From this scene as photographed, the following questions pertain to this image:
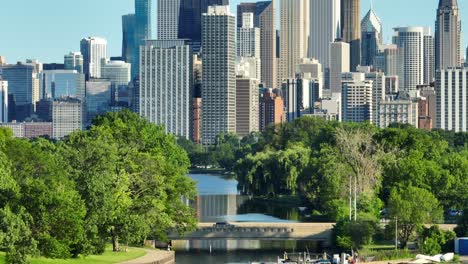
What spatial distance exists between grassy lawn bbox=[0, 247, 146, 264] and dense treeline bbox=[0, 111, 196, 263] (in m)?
0.36

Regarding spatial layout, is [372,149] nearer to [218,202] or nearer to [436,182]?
[436,182]

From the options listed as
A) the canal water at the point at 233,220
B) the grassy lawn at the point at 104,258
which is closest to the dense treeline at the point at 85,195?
the grassy lawn at the point at 104,258

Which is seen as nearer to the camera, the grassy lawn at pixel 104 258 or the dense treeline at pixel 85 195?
the dense treeline at pixel 85 195

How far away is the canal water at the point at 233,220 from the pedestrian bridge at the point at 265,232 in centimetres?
41

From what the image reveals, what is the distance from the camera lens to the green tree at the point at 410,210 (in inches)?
3113

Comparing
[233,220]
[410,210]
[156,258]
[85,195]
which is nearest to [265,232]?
[410,210]

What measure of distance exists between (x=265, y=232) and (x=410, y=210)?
13.3 meters

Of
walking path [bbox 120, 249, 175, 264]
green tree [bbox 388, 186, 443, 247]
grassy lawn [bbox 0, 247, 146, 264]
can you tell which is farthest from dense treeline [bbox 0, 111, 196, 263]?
green tree [bbox 388, 186, 443, 247]

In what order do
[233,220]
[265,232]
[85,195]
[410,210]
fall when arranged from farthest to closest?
[233,220]
[265,232]
[410,210]
[85,195]

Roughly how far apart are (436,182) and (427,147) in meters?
20.2

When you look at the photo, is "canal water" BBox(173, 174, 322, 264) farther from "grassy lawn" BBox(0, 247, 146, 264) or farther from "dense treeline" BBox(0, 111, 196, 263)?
"grassy lawn" BBox(0, 247, 146, 264)

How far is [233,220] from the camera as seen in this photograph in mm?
104562

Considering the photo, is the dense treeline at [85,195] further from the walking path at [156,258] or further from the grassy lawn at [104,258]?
the walking path at [156,258]

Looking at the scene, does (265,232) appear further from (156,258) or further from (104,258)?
(104,258)
